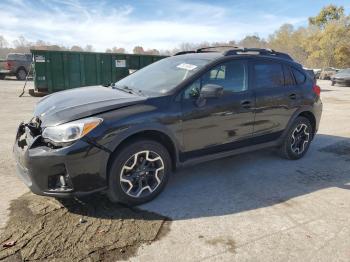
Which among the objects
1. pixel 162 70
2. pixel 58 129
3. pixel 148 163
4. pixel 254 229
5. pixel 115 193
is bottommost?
pixel 254 229

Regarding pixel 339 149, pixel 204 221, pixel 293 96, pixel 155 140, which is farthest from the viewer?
pixel 339 149

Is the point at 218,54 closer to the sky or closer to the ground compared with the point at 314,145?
closer to the sky

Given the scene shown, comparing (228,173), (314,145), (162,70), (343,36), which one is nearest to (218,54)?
(162,70)

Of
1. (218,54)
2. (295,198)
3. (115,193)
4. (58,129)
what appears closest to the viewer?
(58,129)

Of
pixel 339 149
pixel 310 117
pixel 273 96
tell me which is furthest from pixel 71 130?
pixel 339 149

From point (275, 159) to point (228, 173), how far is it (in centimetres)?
111

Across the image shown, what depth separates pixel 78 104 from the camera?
3.44 meters

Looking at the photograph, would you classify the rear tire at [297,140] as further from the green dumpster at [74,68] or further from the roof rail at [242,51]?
the green dumpster at [74,68]

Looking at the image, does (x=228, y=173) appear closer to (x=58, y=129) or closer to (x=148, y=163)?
(x=148, y=163)

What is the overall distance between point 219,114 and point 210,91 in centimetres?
42

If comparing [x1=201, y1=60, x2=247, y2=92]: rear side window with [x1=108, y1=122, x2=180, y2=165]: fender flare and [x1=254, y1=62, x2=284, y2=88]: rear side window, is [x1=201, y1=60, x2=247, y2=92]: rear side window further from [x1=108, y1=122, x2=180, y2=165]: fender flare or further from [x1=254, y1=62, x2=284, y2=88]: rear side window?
[x1=108, y1=122, x2=180, y2=165]: fender flare

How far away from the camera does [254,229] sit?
3154 millimetres

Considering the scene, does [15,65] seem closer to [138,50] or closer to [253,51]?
[138,50]

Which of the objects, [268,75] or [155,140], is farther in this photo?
[268,75]
